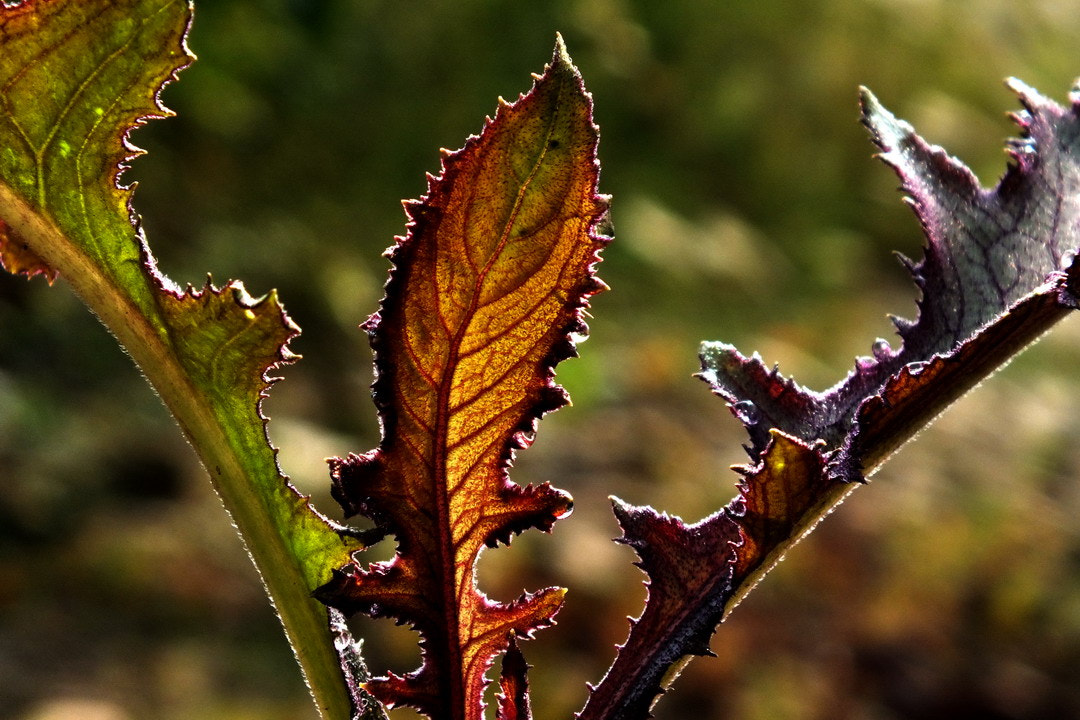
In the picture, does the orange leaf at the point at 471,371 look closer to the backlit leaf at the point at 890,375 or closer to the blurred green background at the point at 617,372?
the backlit leaf at the point at 890,375

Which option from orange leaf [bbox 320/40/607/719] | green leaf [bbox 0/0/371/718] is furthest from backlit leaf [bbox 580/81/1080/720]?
green leaf [bbox 0/0/371/718]

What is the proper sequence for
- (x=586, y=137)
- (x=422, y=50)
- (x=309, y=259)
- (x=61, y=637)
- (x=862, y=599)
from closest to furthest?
(x=586, y=137), (x=61, y=637), (x=862, y=599), (x=309, y=259), (x=422, y=50)

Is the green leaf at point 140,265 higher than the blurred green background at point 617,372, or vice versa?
the blurred green background at point 617,372

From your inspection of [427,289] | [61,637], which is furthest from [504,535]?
[61,637]

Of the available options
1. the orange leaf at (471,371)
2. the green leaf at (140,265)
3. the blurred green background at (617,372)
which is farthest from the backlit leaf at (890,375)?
the blurred green background at (617,372)

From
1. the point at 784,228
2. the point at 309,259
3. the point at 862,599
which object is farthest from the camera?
the point at 784,228

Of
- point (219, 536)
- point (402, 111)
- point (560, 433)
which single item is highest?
point (402, 111)

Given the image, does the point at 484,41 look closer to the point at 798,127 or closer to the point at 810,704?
the point at 798,127

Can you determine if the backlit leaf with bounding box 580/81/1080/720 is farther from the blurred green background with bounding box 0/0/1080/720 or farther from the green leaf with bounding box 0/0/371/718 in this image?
the blurred green background with bounding box 0/0/1080/720

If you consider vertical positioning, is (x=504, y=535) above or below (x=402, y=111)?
below
